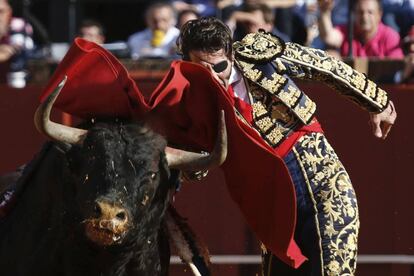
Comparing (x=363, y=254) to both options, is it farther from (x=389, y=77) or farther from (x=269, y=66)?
(x=269, y=66)

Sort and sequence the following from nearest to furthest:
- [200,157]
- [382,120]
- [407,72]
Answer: [200,157] → [382,120] → [407,72]

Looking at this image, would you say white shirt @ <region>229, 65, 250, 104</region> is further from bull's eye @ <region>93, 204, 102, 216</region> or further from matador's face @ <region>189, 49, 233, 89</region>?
bull's eye @ <region>93, 204, 102, 216</region>

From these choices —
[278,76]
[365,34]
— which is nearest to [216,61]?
[278,76]

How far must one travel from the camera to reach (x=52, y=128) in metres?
3.67

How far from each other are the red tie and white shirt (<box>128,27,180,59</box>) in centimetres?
315

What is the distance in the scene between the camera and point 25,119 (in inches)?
249

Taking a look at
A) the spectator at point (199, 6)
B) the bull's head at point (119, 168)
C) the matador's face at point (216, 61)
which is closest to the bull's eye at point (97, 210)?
the bull's head at point (119, 168)

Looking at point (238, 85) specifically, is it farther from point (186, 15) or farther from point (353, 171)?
point (186, 15)

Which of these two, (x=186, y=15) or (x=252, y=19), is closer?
(x=252, y=19)

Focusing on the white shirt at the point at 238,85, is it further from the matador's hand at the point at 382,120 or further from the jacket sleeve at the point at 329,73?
the matador's hand at the point at 382,120

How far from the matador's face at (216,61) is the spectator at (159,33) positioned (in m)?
3.41

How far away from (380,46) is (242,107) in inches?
122

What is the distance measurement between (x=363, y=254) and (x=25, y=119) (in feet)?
6.13

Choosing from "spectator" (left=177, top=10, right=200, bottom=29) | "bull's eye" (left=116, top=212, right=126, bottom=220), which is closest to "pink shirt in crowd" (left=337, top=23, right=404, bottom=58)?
"spectator" (left=177, top=10, right=200, bottom=29)
